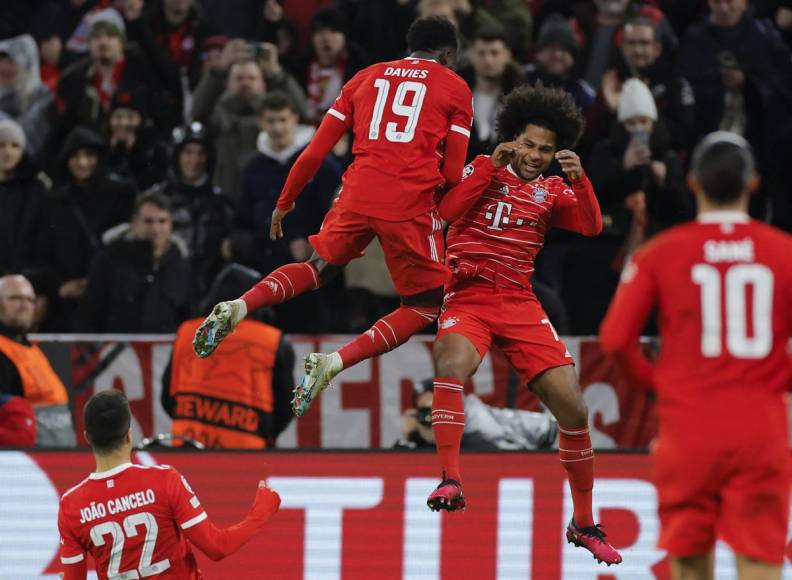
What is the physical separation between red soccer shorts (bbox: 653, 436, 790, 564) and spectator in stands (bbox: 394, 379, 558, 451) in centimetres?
419

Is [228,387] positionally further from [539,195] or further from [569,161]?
[569,161]

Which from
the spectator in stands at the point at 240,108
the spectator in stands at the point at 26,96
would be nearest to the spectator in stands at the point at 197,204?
the spectator in stands at the point at 240,108

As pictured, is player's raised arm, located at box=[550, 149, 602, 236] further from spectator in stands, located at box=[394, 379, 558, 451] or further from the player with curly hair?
spectator in stands, located at box=[394, 379, 558, 451]

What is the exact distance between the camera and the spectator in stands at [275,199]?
12.5 metres

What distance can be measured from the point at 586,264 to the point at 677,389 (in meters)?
6.02

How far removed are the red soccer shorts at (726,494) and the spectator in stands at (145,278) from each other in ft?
21.1

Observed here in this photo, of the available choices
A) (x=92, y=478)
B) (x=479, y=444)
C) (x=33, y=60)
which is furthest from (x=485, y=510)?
(x=33, y=60)

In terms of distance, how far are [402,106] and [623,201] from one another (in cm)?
424

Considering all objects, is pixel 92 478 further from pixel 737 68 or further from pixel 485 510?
pixel 737 68

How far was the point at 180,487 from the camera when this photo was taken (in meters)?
7.84

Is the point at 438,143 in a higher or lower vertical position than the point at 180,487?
higher

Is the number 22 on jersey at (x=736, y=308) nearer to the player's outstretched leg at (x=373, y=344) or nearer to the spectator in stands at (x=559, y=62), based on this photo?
the player's outstretched leg at (x=373, y=344)

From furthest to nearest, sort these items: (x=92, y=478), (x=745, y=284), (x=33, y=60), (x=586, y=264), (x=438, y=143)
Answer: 1. (x=33, y=60)
2. (x=586, y=264)
3. (x=438, y=143)
4. (x=92, y=478)
5. (x=745, y=284)

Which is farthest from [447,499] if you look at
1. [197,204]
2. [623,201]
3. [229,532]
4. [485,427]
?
[197,204]
